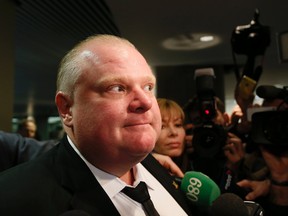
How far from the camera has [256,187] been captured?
4.32ft

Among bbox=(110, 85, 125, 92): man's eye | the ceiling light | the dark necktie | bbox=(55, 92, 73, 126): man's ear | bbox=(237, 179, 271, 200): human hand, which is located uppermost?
the ceiling light

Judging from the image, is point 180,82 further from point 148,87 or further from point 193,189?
point 148,87

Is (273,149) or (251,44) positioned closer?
(273,149)

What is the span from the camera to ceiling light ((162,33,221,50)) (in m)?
3.44

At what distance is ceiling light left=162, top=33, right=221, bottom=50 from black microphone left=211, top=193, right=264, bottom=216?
279cm

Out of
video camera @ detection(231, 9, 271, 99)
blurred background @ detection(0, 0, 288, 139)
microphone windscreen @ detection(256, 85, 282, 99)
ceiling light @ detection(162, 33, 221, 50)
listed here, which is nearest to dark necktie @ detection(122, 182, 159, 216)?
microphone windscreen @ detection(256, 85, 282, 99)

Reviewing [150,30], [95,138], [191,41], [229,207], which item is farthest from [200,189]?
[191,41]

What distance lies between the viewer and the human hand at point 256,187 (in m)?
1.28

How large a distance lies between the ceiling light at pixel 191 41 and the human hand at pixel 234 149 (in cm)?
209

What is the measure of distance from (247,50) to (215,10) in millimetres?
1184

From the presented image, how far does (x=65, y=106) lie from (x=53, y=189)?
0.20 m

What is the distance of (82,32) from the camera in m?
3.40

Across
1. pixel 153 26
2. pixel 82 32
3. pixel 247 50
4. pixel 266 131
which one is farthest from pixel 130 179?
pixel 82 32

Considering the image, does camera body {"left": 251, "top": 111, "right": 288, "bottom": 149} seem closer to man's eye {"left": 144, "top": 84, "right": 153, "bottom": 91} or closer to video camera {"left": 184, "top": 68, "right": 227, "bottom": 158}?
video camera {"left": 184, "top": 68, "right": 227, "bottom": 158}
